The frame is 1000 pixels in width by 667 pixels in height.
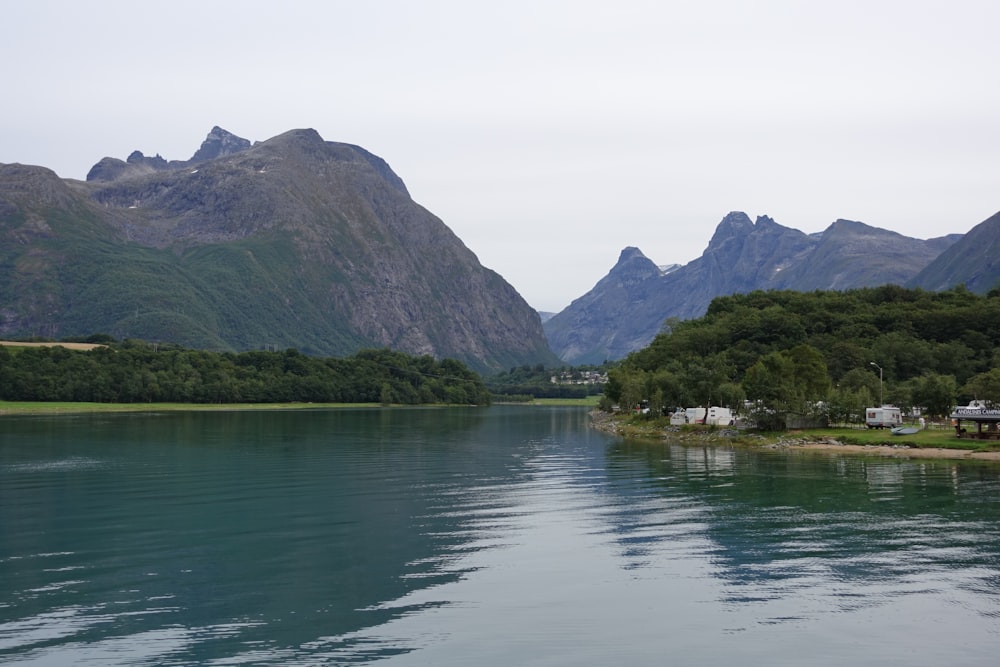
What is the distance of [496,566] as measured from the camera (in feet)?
130

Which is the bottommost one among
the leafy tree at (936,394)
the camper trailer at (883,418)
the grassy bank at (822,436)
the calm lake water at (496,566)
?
the calm lake water at (496,566)

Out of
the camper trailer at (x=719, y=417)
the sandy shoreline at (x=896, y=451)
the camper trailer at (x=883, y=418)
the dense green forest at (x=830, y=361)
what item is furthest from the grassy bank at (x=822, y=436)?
the dense green forest at (x=830, y=361)

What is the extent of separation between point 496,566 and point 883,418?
88.5 m

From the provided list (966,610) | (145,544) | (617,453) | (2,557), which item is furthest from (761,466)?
(2,557)

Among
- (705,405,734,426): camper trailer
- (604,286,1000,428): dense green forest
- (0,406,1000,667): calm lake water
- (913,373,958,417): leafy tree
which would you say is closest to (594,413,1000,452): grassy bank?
(705,405,734,426): camper trailer

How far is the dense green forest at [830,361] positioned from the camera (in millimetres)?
115812

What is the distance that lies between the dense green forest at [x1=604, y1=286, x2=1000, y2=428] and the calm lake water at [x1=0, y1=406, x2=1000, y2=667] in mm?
36683

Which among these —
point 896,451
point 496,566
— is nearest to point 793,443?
point 896,451

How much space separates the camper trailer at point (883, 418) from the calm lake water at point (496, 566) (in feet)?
106

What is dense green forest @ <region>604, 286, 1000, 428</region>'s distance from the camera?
380 feet

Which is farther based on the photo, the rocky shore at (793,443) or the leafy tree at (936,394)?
the leafy tree at (936,394)

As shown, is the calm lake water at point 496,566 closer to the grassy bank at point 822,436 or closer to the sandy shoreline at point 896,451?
the sandy shoreline at point 896,451

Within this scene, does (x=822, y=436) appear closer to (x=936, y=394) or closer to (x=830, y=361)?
(x=936, y=394)

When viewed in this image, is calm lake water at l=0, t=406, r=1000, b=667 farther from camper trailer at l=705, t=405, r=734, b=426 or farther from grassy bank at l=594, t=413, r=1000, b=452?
camper trailer at l=705, t=405, r=734, b=426
